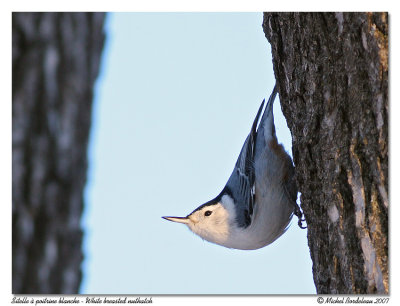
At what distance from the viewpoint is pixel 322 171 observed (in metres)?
1.89

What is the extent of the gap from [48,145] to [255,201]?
180 cm

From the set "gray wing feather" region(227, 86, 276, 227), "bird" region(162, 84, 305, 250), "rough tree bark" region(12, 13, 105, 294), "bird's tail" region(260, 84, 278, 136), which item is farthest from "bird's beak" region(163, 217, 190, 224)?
"rough tree bark" region(12, 13, 105, 294)

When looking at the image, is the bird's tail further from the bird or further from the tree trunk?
the tree trunk

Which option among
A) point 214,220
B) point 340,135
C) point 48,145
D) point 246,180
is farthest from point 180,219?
point 48,145

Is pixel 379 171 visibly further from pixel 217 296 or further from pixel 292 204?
pixel 292 204

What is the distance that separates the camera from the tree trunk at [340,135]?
5.49 ft

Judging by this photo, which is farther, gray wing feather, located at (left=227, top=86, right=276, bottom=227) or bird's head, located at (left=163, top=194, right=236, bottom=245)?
bird's head, located at (left=163, top=194, right=236, bottom=245)

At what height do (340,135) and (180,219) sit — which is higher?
(340,135)

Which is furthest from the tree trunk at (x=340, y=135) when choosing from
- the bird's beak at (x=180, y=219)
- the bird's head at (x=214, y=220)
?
the bird's beak at (x=180, y=219)

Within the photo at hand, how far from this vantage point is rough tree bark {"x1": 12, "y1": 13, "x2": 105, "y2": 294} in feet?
3.96

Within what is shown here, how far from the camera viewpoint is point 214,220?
316 centimetres

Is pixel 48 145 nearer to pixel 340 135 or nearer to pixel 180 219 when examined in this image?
pixel 340 135

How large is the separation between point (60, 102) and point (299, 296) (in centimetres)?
119

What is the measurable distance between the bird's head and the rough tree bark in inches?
71.2
